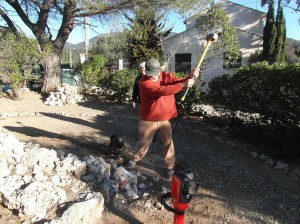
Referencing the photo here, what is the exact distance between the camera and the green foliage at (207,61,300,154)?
17.8 feet

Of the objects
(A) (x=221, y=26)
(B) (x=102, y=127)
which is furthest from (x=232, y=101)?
(A) (x=221, y=26)

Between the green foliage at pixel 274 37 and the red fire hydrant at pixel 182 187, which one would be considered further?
the green foliage at pixel 274 37

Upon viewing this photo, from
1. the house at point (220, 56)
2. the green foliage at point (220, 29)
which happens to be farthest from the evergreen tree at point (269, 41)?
the green foliage at point (220, 29)

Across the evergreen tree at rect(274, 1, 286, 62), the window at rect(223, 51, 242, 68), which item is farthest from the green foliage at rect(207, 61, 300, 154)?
the evergreen tree at rect(274, 1, 286, 62)

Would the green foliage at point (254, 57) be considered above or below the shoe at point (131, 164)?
above

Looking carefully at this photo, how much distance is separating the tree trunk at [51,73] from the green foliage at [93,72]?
3.55 feet

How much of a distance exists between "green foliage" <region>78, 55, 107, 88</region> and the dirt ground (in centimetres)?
447

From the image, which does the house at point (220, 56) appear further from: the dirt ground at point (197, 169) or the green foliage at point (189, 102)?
the dirt ground at point (197, 169)

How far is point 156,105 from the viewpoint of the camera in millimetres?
4176

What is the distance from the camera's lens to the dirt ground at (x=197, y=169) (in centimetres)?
373

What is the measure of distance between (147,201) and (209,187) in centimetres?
99

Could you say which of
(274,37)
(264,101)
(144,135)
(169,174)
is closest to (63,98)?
(264,101)

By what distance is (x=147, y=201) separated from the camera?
3.90m

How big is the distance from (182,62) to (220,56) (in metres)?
3.24
